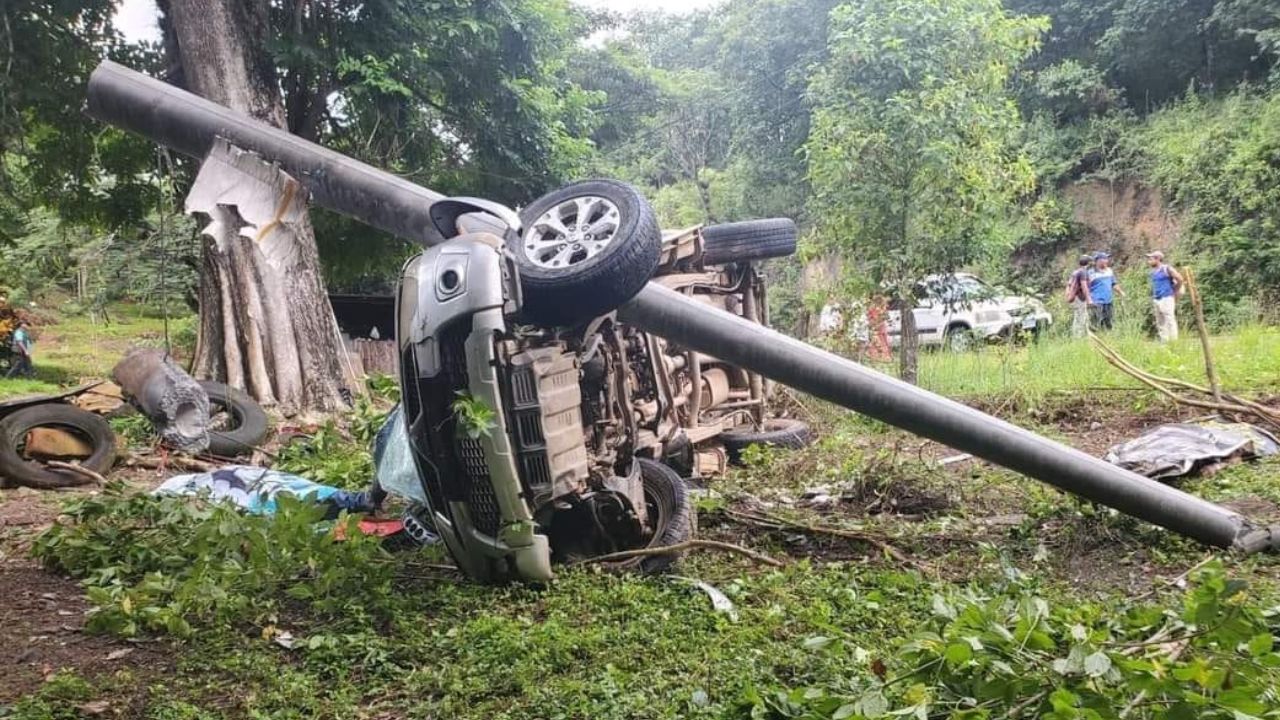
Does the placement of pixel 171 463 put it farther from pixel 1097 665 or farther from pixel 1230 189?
pixel 1230 189

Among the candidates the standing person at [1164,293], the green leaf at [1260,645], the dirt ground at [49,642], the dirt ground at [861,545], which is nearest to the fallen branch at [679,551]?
the dirt ground at [861,545]

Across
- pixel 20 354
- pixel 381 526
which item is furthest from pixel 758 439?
pixel 20 354

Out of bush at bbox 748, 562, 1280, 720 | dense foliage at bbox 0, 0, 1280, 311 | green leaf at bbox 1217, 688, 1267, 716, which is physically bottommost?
bush at bbox 748, 562, 1280, 720

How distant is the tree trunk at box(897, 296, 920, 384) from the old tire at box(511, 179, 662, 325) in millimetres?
6087

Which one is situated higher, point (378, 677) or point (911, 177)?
point (911, 177)

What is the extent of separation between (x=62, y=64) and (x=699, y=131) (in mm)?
21457

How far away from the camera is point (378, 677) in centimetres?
273

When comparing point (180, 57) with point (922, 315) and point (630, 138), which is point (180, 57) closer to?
point (922, 315)

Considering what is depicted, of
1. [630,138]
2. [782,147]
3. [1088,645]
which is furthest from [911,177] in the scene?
[630,138]

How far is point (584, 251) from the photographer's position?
353cm

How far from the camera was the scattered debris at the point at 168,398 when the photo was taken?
6906mm

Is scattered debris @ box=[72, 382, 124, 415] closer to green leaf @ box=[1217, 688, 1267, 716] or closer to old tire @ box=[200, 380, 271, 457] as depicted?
old tire @ box=[200, 380, 271, 457]

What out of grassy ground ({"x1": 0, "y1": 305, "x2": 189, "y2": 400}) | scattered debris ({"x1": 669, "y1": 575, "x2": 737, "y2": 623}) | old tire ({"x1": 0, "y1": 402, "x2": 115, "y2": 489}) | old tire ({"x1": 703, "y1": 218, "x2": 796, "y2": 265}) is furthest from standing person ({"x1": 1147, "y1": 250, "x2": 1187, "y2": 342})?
grassy ground ({"x1": 0, "y1": 305, "x2": 189, "y2": 400})

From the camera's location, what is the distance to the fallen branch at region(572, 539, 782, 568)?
3641 mm
